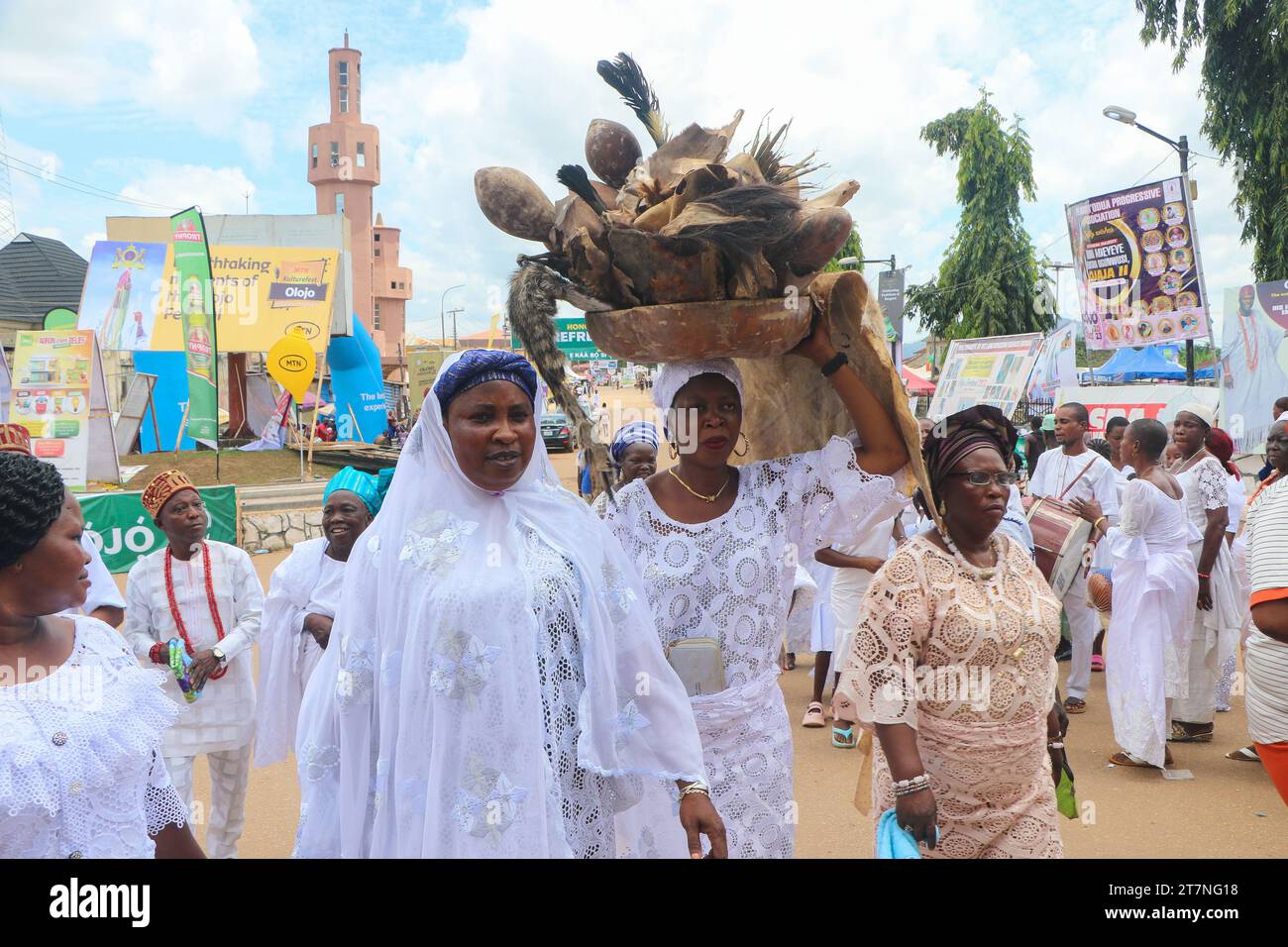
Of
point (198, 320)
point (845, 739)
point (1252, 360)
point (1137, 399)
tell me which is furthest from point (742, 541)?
point (198, 320)

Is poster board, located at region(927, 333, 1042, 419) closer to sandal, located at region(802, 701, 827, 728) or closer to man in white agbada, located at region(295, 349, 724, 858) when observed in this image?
sandal, located at region(802, 701, 827, 728)

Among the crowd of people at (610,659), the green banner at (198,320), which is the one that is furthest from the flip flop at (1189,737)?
the green banner at (198,320)

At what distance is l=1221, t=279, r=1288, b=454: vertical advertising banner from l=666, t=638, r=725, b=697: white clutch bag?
14.8 meters

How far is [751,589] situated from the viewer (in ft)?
9.53

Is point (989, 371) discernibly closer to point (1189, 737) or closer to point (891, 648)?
point (1189, 737)

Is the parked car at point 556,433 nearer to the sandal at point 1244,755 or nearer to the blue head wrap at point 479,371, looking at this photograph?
the sandal at point 1244,755

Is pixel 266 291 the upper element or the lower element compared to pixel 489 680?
upper

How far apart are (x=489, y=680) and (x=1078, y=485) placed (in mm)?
6309

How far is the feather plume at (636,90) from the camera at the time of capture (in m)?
2.79

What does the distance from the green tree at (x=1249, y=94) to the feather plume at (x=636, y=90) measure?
1705 cm

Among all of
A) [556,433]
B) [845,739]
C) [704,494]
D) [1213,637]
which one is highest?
[556,433]

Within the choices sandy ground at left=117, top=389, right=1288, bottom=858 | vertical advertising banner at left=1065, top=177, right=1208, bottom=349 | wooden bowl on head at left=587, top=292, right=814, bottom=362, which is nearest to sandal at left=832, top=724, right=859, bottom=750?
sandy ground at left=117, top=389, right=1288, bottom=858

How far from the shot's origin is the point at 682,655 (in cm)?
282

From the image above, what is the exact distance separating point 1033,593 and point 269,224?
1547 inches
